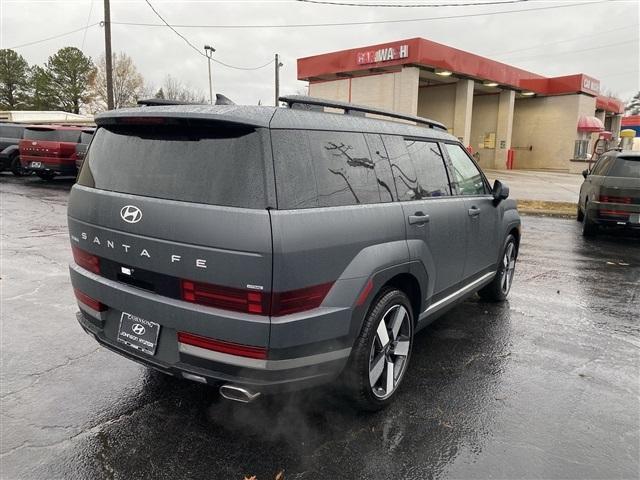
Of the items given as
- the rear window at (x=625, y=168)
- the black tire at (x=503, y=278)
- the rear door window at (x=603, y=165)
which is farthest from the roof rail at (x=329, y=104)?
the rear door window at (x=603, y=165)

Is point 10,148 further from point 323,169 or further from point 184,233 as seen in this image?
point 323,169

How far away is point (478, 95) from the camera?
32375mm

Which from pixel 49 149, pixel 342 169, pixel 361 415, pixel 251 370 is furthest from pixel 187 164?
pixel 49 149

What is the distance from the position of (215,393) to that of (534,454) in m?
2.04

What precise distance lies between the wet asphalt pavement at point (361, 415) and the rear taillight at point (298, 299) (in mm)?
882

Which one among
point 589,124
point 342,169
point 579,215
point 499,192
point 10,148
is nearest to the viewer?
point 342,169

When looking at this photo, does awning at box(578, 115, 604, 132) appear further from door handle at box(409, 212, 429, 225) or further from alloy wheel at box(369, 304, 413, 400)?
alloy wheel at box(369, 304, 413, 400)

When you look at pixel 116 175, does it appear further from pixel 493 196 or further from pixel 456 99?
pixel 456 99

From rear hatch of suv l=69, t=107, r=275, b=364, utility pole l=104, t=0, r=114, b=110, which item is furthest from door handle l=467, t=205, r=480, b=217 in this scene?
utility pole l=104, t=0, r=114, b=110

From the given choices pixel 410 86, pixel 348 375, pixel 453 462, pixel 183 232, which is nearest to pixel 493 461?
pixel 453 462

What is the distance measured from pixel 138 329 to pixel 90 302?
21.0 inches

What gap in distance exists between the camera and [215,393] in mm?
3332

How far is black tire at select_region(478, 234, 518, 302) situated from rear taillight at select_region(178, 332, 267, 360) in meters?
3.58

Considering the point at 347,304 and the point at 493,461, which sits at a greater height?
the point at 347,304
